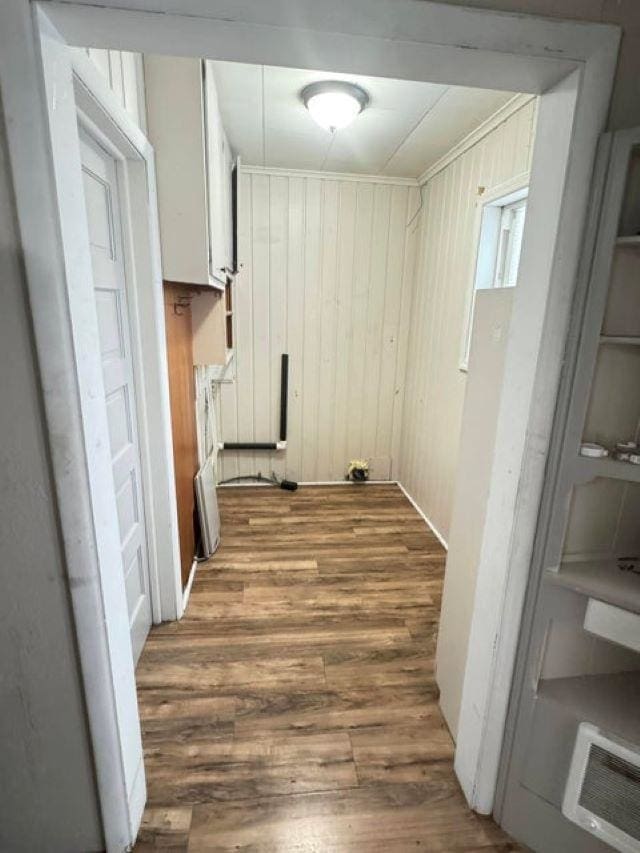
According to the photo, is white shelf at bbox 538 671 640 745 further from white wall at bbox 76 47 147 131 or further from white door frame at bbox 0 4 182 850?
white wall at bbox 76 47 147 131

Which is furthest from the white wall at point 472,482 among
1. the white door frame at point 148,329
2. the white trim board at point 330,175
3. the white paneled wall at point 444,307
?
the white trim board at point 330,175

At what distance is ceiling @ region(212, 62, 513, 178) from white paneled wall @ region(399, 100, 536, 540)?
17cm

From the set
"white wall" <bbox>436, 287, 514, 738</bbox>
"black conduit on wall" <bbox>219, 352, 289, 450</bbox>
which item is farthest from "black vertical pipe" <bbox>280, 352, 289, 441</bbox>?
"white wall" <bbox>436, 287, 514, 738</bbox>

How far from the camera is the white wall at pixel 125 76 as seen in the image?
3.95 feet

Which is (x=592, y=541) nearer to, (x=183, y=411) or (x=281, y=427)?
(x=183, y=411)

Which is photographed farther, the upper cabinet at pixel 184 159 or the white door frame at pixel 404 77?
the upper cabinet at pixel 184 159

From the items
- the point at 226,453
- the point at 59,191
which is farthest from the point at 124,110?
the point at 226,453

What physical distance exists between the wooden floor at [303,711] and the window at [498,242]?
1.52 metres

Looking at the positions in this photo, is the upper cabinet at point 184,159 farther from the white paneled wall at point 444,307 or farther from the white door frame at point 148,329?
the white paneled wall at point 444,307

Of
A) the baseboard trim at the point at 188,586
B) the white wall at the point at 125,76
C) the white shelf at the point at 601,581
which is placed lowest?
A: the baseboard trim at the point at 188,586

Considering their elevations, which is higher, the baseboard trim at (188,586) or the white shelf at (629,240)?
the white shelf at (629,240)

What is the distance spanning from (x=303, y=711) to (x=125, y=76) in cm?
239

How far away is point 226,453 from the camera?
3.75 metres

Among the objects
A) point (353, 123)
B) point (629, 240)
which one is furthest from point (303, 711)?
point (353, 123)
